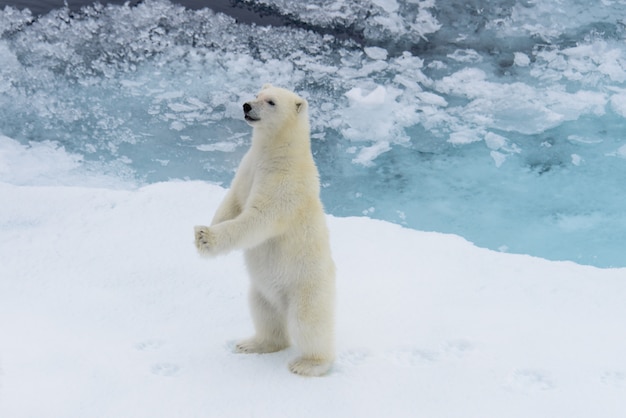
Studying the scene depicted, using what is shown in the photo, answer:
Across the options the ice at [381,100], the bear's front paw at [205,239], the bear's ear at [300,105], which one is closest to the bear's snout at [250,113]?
the bear's ear at [300,105]

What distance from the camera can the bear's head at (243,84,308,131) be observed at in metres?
2.27

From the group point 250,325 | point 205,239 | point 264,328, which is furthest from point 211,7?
point 205,239

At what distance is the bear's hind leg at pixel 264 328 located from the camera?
247 centimetres

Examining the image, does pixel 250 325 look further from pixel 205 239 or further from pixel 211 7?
pixel 211 7

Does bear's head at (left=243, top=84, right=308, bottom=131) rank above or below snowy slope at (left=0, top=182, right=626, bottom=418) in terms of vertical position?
above

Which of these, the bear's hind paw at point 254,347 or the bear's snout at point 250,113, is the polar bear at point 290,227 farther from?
the bear's hind paw at point 254,347

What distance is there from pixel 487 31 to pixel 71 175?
459 centimetres

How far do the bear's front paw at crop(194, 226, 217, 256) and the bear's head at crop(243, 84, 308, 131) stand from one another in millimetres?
393

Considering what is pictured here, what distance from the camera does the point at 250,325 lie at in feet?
8.82

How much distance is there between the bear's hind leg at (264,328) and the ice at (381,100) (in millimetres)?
2078

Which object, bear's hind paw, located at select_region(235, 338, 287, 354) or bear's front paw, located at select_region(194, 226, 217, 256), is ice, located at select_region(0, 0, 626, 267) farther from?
bear's front paw, located at select_region(194, 226, 217, 256)

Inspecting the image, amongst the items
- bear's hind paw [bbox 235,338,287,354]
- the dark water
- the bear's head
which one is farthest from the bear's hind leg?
the dark water

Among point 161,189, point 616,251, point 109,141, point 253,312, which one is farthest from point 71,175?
point 616,251

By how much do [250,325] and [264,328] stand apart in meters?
0.21
